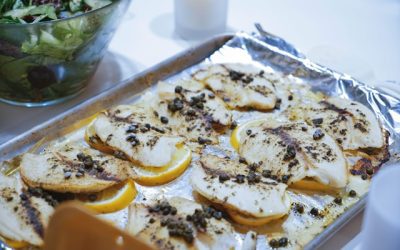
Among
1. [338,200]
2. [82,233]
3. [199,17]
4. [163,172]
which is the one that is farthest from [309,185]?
[199,17]

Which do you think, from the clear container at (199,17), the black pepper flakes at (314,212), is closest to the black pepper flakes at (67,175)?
the black pepper flakes at (314,212)

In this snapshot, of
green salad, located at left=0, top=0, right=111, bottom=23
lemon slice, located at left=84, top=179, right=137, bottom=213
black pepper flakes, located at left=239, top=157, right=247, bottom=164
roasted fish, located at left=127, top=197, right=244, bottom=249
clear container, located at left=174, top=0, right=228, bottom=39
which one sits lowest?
lemon slice, located at left=84, top=179, right=137, bottom=213

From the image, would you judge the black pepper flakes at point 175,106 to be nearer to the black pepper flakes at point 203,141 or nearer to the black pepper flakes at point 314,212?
the black pepper flakes at point 203,141

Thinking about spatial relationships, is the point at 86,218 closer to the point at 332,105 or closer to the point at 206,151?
the point at 206,151

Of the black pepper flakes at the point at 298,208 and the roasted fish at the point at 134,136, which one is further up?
the roasted fish at the point at 134,136

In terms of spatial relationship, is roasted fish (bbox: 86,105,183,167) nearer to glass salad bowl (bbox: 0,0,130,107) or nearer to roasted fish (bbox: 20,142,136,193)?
roasted fish (bbox: 20,142,136,193)

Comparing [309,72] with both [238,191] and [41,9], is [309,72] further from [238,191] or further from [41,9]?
[41,9]

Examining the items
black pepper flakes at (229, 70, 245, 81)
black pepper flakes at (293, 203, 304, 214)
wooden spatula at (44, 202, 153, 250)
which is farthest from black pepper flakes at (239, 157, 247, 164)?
wooden spatula at (44, 202, 153, 250)
